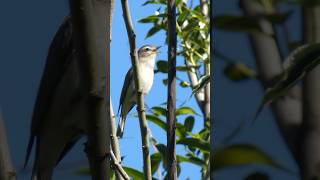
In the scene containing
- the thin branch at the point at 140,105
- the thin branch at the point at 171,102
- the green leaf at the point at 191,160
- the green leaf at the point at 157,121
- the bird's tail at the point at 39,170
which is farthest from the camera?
the green leaf at the point at 157,121

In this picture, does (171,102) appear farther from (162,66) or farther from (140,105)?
(162,66)

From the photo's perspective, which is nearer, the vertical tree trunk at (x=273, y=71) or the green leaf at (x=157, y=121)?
the vertical tree trunk at (x=273, y=71)

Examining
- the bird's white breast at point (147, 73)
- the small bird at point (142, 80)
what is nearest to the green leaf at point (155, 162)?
the small bird at point (142, 80)

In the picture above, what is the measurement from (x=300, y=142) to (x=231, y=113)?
2.3 inches

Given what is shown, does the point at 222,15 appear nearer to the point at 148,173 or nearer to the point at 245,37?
the point at 245,37

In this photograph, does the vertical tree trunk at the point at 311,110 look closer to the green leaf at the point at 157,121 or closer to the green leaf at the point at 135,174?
the green leaf at the point at 135,174

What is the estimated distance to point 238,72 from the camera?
460 mm

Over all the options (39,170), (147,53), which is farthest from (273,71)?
(147,53)

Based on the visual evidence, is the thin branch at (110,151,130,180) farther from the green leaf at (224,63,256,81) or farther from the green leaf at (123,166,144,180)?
the green leaf at (224,63,256,81)

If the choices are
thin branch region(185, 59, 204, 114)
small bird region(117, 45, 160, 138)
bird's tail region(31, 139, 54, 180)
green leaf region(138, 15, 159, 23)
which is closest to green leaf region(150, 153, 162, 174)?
thin branch region(185, 59, 204, 114)

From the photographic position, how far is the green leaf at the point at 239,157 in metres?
0.44

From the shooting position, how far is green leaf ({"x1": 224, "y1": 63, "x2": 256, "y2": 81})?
17.8 inches

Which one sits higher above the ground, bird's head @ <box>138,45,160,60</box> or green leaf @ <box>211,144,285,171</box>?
green leaf @ <box>211,144,285,171</box>

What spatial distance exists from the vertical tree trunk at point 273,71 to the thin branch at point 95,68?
7.2 inches
